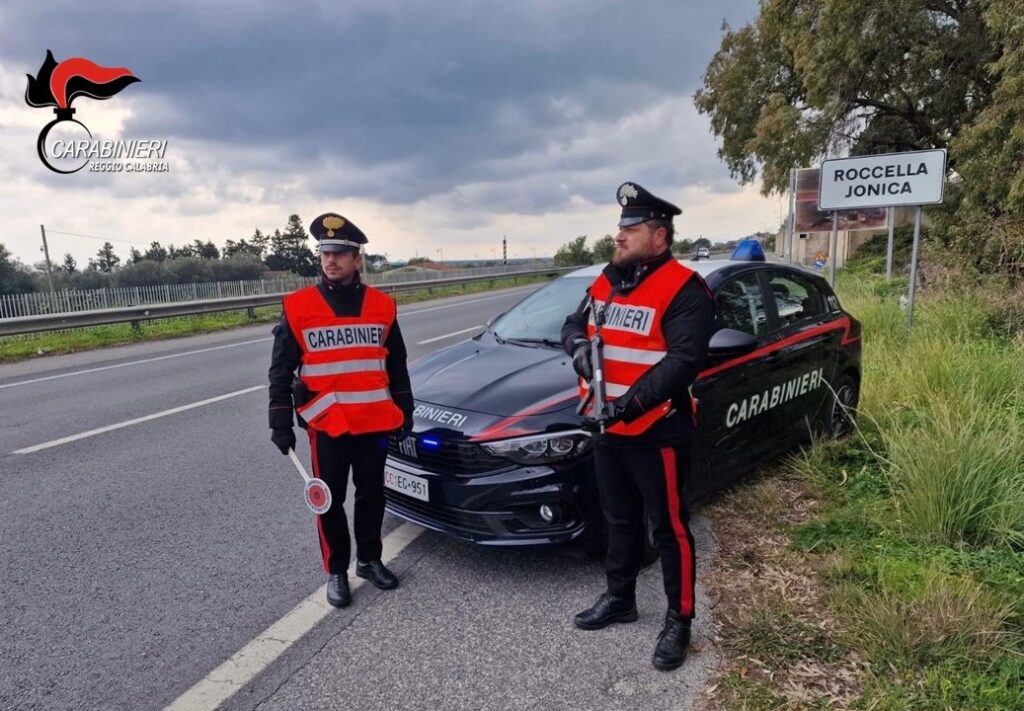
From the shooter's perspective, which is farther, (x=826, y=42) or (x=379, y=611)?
(x=826, y=42)

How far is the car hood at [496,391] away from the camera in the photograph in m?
3.11

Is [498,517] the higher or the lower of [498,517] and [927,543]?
the higher

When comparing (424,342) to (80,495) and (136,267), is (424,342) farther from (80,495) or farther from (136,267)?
(136,267)

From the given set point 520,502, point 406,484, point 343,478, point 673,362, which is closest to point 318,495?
point 343,478

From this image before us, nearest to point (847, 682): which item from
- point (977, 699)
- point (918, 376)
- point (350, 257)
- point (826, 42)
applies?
point (977, 699)

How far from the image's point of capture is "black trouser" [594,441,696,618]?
2.63 m

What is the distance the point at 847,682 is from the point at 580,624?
1020 millimetres

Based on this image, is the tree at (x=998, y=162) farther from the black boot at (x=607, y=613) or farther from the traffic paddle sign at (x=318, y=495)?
the traffic paddle sign at (x=318, y=495)

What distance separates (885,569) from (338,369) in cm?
267

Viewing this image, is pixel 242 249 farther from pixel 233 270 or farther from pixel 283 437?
pixel 283 437

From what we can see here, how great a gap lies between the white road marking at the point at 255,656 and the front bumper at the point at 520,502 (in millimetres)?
674

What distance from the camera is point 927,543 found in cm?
324

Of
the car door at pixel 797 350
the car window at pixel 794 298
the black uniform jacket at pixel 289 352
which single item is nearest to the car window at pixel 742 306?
the car door at pixel 797 350

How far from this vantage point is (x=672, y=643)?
2.59 m
